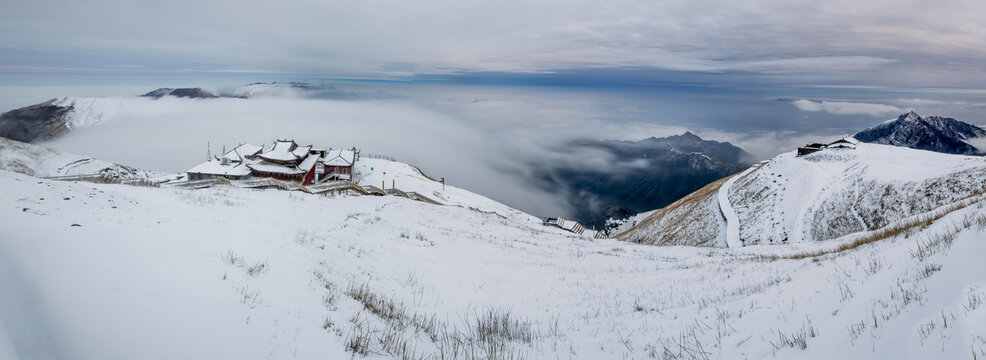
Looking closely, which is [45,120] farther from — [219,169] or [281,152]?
[219,169]

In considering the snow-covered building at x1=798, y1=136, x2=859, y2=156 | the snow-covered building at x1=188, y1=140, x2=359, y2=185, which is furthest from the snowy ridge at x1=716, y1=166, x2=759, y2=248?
the snow-covered building at x1=188, y1=140, x2=359, y2=185

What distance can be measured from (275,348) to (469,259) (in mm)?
9341

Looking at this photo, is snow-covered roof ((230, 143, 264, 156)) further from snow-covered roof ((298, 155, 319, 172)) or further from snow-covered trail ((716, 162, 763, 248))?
snow-covered trail ((716, 162, 763, 248))

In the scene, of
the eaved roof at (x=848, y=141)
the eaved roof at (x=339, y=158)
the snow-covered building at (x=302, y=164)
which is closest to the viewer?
the eaved roof at (x=848, y=141)

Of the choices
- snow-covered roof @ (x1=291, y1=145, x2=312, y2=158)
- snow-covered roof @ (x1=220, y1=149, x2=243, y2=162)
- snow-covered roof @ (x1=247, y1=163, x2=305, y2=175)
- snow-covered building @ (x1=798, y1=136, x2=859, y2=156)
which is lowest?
snow-covered roof @ (x1=247, y1=163, x2=305, y2=175)

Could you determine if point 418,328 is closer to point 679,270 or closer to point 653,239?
point 679,270

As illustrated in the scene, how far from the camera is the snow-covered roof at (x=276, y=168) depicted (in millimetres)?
58575

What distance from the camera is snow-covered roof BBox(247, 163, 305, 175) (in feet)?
192

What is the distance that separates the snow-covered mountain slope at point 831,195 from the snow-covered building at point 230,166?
55.7 m

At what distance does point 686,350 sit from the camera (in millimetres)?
4742

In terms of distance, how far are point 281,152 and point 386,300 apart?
64.5 metres

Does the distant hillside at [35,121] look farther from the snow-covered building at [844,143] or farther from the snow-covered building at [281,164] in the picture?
the snow-covered building at [844,143]

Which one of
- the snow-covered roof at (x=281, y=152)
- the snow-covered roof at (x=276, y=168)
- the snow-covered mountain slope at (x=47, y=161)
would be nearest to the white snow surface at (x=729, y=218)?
the snow-covered roof at (x=276, y=168)

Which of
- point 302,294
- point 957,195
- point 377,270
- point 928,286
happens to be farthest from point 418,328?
point 957,195
